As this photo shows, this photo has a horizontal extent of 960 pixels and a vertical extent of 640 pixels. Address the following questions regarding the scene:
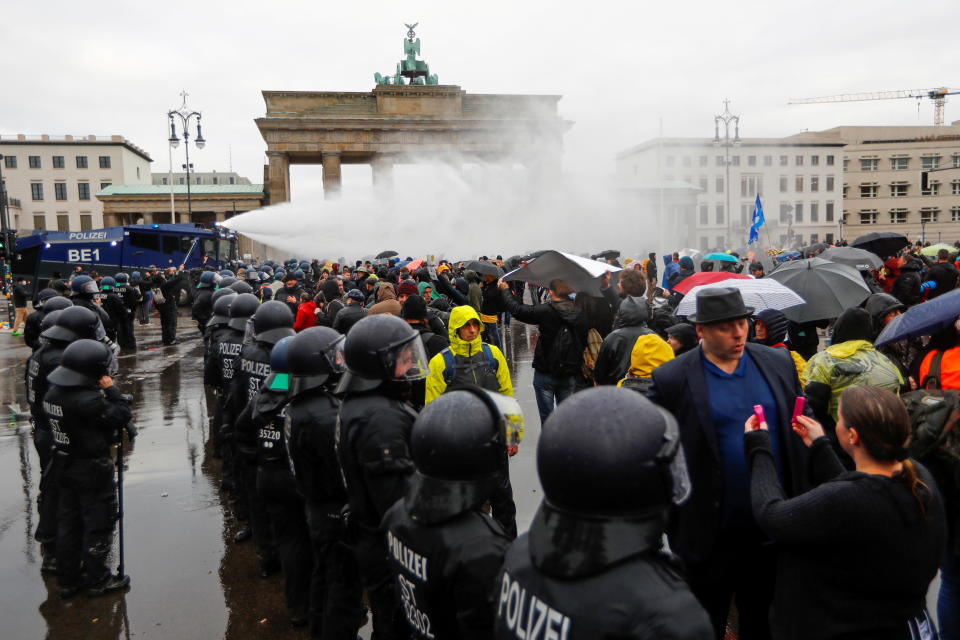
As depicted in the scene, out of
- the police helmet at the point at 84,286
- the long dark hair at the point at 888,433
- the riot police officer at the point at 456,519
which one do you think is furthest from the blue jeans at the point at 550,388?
the police helmet at the point at 84,286

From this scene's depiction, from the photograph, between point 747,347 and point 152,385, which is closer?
point 747,347

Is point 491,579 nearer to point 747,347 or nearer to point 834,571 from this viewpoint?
point 834,571

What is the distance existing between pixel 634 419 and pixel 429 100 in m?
47.5

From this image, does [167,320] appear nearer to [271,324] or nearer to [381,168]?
[271,324]

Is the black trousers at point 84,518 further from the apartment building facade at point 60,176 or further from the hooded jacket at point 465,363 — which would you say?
the apartment building facade at point 60,176

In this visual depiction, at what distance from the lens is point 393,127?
1825 inches

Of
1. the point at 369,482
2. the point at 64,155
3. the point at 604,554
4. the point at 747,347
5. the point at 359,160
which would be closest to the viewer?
the point at 604,554

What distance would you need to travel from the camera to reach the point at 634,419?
1446 millimetres

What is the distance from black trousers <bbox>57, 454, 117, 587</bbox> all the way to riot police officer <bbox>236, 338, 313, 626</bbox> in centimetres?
134

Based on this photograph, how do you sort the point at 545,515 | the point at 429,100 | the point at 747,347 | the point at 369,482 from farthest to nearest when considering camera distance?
the point at 429,100 < the point at 747,347 < the point at 369,482 < the point at 545,515

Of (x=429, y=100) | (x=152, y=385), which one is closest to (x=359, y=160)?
(x=429, y=100)

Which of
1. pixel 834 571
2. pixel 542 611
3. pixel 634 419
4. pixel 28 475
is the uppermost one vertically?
pixel 634 419

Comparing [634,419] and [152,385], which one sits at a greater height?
[634,419]

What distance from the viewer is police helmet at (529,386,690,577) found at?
4.53 feet
